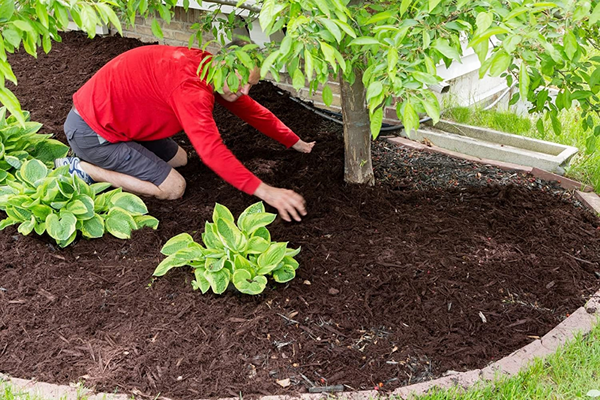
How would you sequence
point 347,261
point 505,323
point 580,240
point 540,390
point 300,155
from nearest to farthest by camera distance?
1. point 540,390
2. point 505,323
3. point 347,261
4. point 580,240
5. point 300,155

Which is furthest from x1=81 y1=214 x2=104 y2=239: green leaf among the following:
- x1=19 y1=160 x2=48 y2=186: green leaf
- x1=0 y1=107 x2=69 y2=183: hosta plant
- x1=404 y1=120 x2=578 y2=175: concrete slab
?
x1=404 y1=120 x2=578 y2=175: concrete slab

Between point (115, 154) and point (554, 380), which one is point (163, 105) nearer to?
point (115, 154)

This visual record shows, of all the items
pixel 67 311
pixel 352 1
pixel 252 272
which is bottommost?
pixel 67 311

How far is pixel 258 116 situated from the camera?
3926 mm

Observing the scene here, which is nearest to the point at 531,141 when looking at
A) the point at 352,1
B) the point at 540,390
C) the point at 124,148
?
the point at 352,1

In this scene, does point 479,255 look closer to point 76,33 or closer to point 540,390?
point 540,390

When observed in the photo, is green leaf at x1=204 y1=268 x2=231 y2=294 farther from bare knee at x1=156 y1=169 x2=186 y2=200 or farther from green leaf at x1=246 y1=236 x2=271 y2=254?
bare knee at x1=156 y1=169 x2=186 y2=200

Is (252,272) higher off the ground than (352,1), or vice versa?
(352,1)

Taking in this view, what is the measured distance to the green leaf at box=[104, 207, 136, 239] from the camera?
3270mm

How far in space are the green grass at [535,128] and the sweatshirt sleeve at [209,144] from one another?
2266 mm

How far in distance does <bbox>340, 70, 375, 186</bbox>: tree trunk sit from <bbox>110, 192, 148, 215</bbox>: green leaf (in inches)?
50.5

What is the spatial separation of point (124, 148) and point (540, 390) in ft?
8.81

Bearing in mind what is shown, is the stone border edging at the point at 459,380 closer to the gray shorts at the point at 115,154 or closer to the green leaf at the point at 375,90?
the green leaf at the point at 375,90

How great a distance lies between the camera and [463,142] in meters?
4.48
